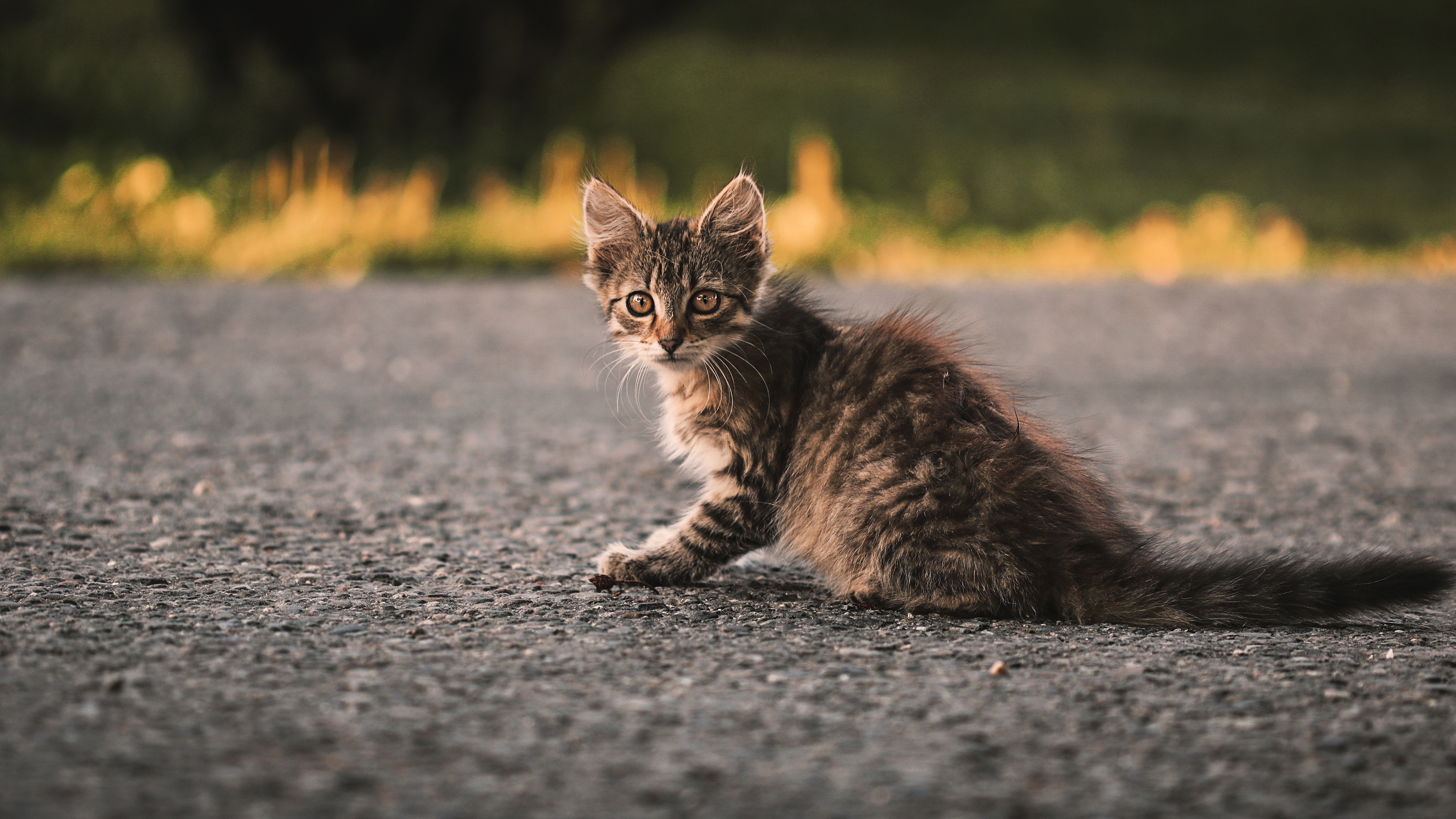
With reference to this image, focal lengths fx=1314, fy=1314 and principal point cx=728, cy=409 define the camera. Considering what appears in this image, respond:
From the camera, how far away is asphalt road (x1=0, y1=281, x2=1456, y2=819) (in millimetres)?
2537

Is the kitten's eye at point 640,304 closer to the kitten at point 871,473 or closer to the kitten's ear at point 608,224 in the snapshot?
the kitten at point 871,473

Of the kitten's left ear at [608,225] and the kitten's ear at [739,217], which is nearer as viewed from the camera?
the kitten's ear at [739,217]

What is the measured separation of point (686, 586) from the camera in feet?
13.8

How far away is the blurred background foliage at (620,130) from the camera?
1175 centimetres

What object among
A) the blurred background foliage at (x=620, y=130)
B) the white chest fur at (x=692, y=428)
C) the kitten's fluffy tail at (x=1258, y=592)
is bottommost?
the kitten's fluffy tail at (x=1258, y=592)

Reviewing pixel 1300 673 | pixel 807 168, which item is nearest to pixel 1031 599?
pixel 1300 673

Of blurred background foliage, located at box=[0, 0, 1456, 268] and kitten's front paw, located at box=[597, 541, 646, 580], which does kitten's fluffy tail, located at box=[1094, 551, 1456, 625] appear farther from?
blurred background foliage, located at box=[0, 0, 1456, 268]

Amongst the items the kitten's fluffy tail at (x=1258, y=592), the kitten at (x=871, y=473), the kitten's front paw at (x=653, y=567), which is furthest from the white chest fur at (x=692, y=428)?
the kitten's fluffy tail at (x=1258, y=592)

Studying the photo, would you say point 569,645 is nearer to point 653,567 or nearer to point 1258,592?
point 653,567

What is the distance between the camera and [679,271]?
4414 millimetres

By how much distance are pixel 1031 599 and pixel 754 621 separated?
78 cm

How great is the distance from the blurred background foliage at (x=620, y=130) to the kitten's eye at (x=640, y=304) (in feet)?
3.22

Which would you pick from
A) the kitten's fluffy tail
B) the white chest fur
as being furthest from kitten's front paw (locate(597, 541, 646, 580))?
the kitten's fluffy tail

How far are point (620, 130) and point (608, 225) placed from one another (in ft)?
47.8
